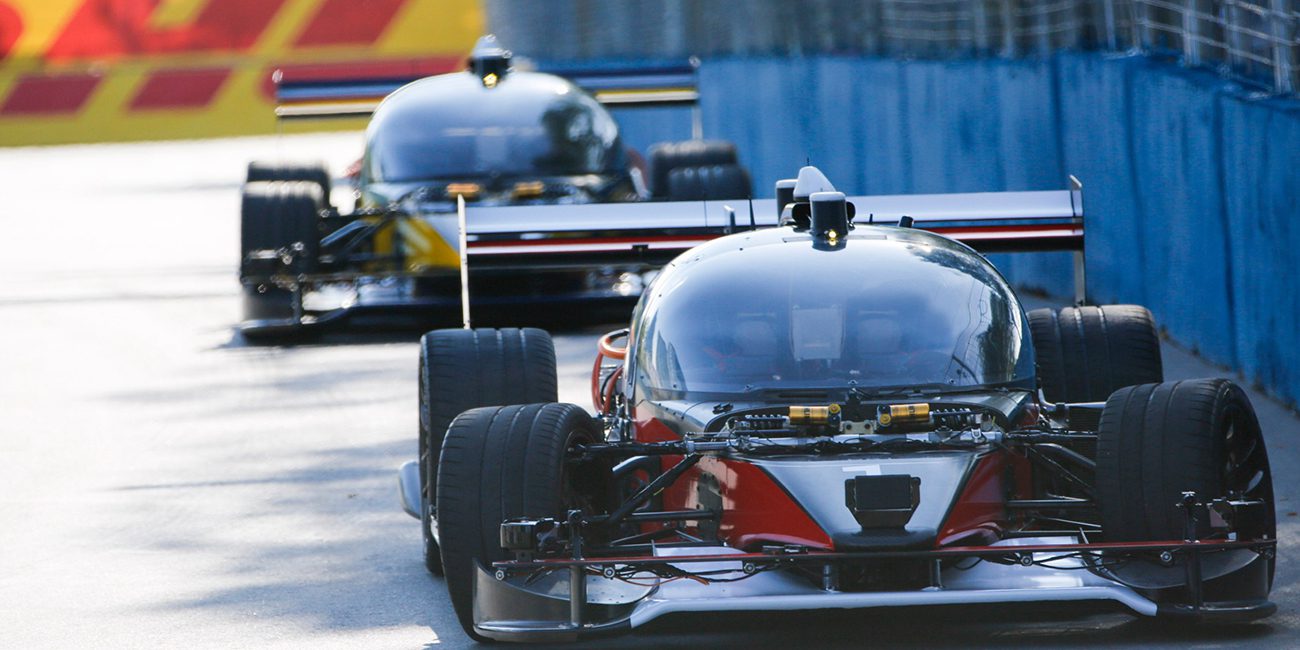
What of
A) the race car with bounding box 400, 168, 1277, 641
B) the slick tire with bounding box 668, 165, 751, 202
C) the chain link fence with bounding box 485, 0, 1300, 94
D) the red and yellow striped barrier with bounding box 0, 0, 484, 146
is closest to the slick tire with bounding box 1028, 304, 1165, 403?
the race car with bounding box 400, 168, 1277, 641

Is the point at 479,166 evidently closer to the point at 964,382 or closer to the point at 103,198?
the point at 964,382

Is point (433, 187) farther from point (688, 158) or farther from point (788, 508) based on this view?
point (788, 508)

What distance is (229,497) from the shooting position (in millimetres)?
9336

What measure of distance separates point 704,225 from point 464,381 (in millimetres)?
1526

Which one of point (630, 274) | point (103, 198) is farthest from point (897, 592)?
point (103, 198)

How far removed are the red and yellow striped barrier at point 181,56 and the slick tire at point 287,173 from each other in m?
25.1

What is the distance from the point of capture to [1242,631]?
6113 millimetres

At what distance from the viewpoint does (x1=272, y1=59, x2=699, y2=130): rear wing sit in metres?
17.3

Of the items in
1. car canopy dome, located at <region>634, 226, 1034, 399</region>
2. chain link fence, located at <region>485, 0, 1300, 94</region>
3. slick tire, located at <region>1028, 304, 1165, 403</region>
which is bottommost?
slick tire, located at <region>1028, 304, 1165, 403</region>

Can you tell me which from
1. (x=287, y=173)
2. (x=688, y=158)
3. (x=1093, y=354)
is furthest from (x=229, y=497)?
(x=688, y=158)

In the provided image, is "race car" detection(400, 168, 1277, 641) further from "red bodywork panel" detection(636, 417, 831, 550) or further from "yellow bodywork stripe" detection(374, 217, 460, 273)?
"yellow bodywork stripe" detection(374, 217, 460, 273)

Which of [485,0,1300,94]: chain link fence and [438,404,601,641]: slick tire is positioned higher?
[485,0,1300,94]: chain link fence

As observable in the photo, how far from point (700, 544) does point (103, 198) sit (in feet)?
73.9

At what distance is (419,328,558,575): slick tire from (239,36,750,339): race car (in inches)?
210
